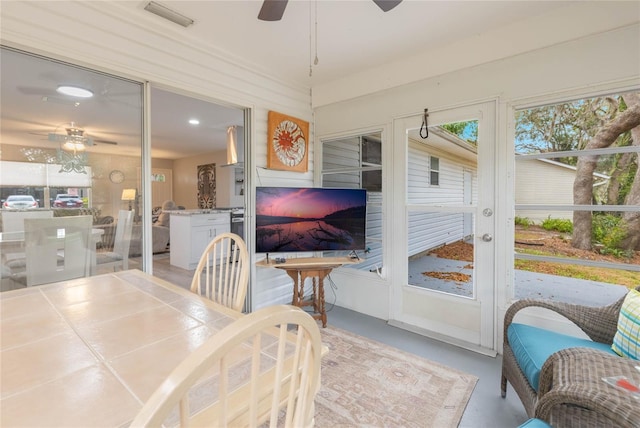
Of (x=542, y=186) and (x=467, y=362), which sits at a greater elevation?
(x=542, y=186)

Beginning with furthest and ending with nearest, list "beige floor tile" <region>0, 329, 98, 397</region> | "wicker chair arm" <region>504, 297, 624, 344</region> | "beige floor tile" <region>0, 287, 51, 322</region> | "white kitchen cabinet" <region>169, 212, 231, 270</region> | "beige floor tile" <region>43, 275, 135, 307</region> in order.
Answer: "white kitchen cabinet" <region>169, 212, 231, 270</region>
"wicker chair arm" <region>504, 297, 624, 344</region>
"beige floor tile" <region>43, 275, 135, 307</region>
"beige floor tile" <region>0, 287, 51, 322</region>
"beige floor tile" <region>0, 329, 98, 397</region>

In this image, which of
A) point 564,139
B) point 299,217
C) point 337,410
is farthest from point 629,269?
point 299,217

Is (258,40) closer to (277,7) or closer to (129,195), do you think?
(277,7)

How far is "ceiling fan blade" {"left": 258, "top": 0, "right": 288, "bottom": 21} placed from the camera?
1.70 metres

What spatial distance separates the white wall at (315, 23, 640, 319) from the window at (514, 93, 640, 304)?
101 millimetres

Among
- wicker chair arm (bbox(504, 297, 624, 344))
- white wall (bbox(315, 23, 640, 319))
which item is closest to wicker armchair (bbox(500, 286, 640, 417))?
wicker chair arm (bbox(504, 297, 624, 344))

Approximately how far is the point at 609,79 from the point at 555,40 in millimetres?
473

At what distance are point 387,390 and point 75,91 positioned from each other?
3019 millimetres

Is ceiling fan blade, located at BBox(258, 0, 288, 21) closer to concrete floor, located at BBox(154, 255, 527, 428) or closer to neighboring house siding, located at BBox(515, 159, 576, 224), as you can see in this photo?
neighboring house siding, located at BBox(515, 159, 576, 224)

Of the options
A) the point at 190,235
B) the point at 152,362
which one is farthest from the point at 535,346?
the point at 190,235

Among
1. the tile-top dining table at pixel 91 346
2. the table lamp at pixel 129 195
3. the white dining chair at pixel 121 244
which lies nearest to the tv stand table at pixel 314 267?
the white dining chair at pixel 121 244

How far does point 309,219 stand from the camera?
118 inches

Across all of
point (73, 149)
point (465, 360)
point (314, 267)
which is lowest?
point (465, 360)

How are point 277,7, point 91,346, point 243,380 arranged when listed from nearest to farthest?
point 243,380 → point 91,346 → point 277,7
